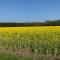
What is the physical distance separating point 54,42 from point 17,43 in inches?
83.5

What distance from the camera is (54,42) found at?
52.9ft

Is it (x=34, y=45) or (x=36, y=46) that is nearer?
(x=36, y=46)

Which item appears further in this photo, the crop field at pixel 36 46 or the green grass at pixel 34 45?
the green grass at pixel 34 45

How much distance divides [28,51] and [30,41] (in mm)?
1688

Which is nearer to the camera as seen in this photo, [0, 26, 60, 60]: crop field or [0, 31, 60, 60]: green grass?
[0, 26, 60, 60]: crop field

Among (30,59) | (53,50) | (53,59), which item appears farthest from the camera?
(53,50)

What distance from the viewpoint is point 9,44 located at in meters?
17.0

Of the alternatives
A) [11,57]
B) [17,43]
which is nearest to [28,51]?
[17,43]

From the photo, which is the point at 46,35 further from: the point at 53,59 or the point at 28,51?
the point at 53,59

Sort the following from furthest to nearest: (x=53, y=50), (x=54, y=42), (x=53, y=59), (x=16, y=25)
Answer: (x=16, y=25) → (x=54, y=42) → (x=53, y=50) → (x=53, y=59)

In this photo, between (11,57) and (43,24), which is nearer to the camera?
(11,57)

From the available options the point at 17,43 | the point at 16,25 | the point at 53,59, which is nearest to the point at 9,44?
the point at 17,43

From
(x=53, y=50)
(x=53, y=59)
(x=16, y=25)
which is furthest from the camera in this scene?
(x=16, y=25)

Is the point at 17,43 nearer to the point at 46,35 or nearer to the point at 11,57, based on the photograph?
the point at 46,35
